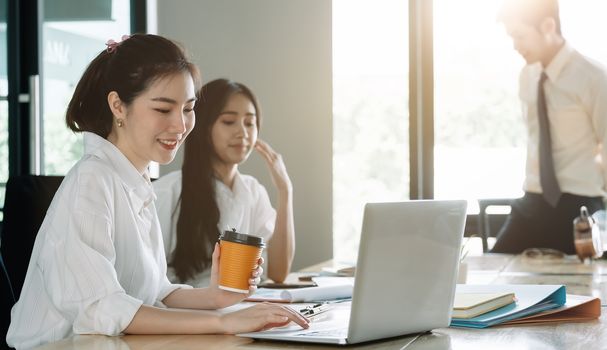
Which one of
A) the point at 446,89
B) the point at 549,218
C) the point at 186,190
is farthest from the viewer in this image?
the point at 446,89

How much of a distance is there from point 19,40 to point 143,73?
9.26 feet

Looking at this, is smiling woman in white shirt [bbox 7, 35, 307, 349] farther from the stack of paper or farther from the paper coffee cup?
the stack of paper

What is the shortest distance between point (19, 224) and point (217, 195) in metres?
1.11

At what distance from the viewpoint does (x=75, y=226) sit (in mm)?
1452

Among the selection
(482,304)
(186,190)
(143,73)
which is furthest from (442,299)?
(186,190)

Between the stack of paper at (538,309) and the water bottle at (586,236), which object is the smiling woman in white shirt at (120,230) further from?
the water bottle at (586,236)

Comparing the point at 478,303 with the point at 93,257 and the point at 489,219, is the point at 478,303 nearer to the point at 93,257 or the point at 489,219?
the point at 93,257

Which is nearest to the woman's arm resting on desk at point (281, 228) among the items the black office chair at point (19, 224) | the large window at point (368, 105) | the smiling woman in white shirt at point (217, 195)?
the smiling woman in white shirt at point (217, 195)

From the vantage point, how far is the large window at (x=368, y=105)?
3.96 meters

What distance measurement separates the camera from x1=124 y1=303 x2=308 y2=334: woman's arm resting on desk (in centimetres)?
134

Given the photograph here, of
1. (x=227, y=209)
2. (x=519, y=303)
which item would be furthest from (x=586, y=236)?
(x=519, y=303)

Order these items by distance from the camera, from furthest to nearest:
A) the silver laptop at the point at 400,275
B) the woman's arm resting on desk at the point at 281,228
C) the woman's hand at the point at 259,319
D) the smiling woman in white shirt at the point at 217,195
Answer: the woman's arm resting on desk at the point at 281,228, the smiling woman in white shirt at the point at 217,195, the woman's hand at the point at 259,319, the silver laptop at the point at 400,275

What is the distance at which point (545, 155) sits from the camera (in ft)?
12.1

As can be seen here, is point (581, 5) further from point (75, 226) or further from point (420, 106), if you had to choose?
point (75, 226)
